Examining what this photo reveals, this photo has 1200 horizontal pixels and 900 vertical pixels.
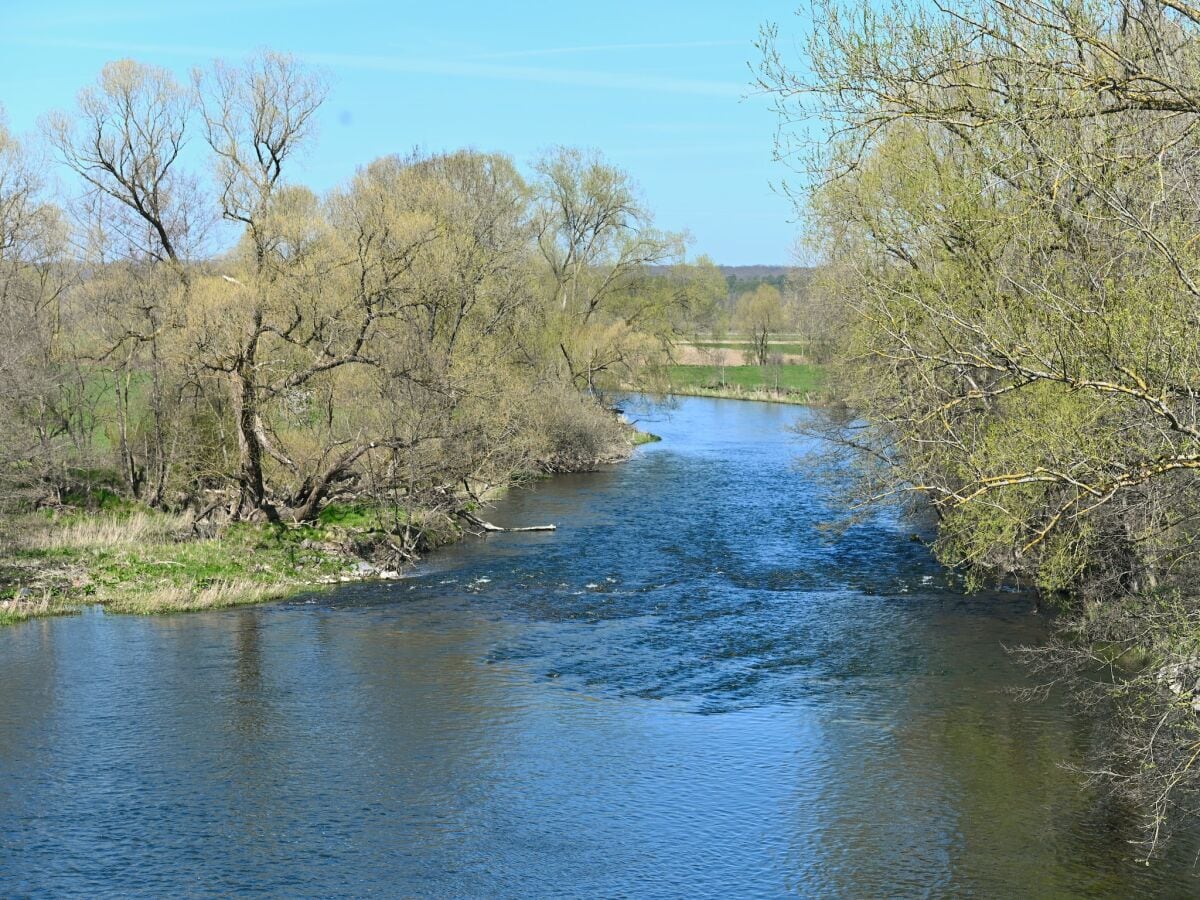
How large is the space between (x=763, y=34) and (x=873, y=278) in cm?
873

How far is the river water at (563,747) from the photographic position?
14.5 m

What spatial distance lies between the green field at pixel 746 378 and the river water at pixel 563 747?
64.2 meters

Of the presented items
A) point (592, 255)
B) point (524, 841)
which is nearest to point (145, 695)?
point (524, 841)

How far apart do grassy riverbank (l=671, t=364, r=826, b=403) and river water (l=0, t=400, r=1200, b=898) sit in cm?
5868

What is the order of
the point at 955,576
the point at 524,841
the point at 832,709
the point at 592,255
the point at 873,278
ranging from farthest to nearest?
the point at 592,255 < the point at 955,576 < the point at 873,278 < the point at 832,709 < the point at 524,841

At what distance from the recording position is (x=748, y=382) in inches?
3922

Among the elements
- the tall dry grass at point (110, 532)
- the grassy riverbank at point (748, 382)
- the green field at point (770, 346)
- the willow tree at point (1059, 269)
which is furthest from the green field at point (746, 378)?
the willow tree at point (1059, 269)

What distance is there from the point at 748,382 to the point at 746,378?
10.2 feet

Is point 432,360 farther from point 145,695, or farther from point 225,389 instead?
point 145,695

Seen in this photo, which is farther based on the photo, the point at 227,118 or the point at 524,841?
the point at 227,118

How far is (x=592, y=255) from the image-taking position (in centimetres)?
6669

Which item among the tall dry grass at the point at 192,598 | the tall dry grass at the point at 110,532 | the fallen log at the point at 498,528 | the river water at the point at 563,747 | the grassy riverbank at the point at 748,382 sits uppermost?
the grassy riverbank at the point at 748,382

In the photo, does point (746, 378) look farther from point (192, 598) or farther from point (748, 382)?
point (192, 598)

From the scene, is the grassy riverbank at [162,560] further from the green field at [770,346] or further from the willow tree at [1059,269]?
the green field at [770,346]
